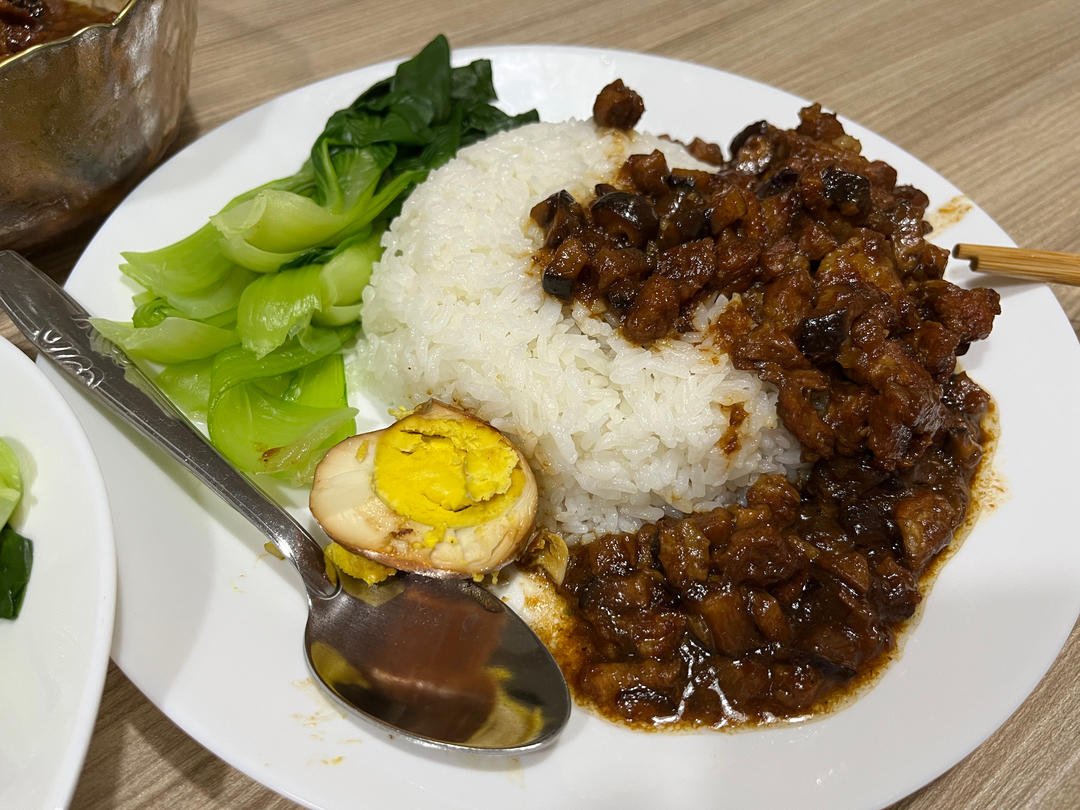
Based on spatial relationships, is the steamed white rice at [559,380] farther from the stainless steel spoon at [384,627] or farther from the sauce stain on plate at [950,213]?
the sauce stain on plate at [950,213]

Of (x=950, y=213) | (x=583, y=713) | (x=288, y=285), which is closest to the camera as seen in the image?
(x=583, y=713)

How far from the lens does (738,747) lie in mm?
2512

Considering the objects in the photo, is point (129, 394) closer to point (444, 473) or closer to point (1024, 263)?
point (444, 473)

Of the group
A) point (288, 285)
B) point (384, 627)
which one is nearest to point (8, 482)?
point (384, 627)

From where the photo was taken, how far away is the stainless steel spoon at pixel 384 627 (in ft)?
8.01

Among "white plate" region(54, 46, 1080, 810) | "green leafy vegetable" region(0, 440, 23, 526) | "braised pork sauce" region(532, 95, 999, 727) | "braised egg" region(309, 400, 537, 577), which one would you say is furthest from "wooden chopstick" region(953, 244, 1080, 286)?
"green leafy vegetable" region(0, 440, 23, 526)

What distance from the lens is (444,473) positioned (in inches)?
114

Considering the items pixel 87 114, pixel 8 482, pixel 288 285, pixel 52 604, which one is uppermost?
pixel 87 114

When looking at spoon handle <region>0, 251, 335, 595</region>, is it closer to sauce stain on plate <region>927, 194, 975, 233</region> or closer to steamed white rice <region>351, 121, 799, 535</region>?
steamed white rice <region>351, 121, 799, 535</region>

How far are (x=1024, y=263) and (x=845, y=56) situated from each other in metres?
2.67

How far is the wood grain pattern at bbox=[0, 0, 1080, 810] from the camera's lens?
15.6ft

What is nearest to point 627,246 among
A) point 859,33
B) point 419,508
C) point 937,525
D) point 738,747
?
point 419,508

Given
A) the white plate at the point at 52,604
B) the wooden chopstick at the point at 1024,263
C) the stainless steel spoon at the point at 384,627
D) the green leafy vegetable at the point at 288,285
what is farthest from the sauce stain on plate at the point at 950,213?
the white plate at the point at 52,604

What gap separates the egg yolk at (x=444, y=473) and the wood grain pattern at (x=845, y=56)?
213 centimetres
